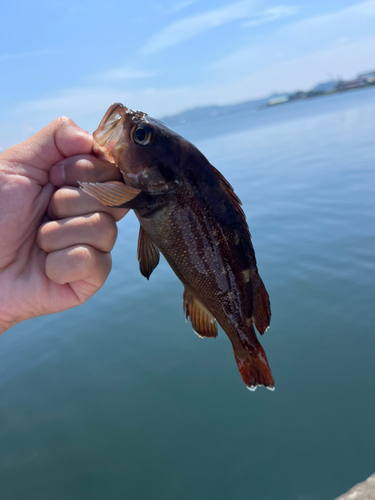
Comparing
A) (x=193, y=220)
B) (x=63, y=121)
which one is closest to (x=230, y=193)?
(x=193, y=220)

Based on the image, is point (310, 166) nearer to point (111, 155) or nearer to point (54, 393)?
point (54, 393)

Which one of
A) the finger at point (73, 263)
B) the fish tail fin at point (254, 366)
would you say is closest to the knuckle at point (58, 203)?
the finger at point (73, 263)

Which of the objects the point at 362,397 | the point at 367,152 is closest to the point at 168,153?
the point at 362,397

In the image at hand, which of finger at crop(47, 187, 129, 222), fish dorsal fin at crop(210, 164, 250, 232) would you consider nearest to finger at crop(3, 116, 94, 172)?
finger at crop(47, 187, 129, 222)

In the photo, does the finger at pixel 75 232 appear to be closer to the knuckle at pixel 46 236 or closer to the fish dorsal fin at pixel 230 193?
the knuckle at pixel 46 236

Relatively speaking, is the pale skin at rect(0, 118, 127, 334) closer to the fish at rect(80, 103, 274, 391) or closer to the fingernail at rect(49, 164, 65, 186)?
the fingernail at rect(49, 164, 65, 186)
